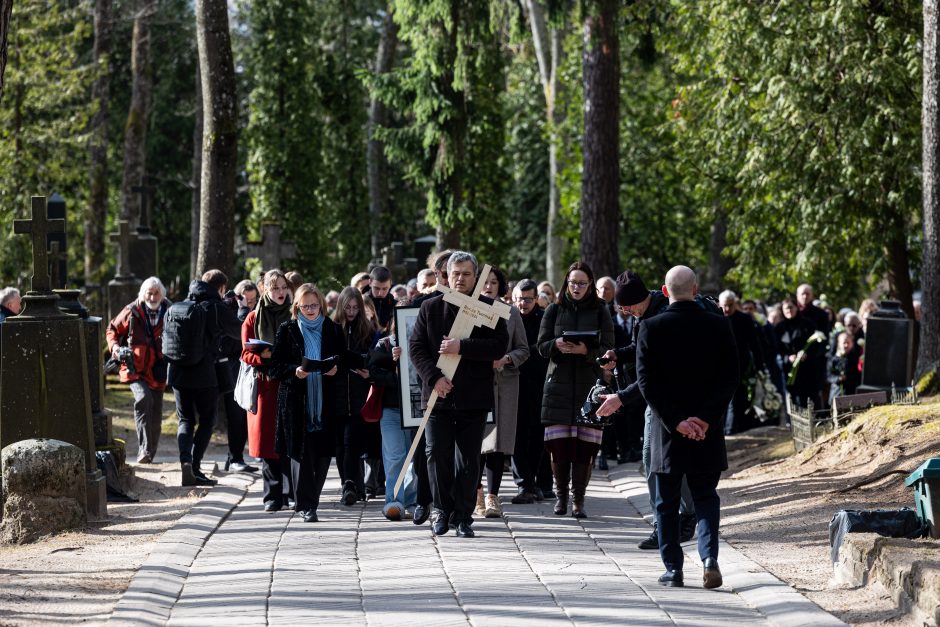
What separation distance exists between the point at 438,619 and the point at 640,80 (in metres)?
34.4

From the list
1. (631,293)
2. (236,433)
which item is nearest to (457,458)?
(631,293)

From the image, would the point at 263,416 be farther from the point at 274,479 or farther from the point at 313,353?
the point at 313,353

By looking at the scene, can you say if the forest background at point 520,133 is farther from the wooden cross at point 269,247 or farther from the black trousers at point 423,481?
the black trousers at point 423,481

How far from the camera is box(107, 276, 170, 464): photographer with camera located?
15.4 m

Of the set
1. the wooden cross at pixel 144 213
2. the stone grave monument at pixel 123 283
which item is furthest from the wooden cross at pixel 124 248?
the wooden cross at pixel 144 213

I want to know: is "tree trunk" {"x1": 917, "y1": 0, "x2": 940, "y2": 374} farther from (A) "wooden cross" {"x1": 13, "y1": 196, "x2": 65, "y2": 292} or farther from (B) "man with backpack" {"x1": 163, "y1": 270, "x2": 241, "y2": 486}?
(A) "wooden cross" {"x1": 13, "y1": 196, "x2": 65, "y2": 292}

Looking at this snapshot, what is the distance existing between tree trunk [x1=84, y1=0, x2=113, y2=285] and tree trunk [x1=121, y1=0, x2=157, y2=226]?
57 centimetres

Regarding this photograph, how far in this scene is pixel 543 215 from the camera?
52438 mm

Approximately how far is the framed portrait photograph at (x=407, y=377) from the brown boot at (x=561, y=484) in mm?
1255

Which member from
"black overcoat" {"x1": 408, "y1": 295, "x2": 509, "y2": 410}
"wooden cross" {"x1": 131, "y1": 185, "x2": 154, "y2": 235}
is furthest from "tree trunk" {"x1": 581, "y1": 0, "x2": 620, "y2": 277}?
"black overcoat" {"x1": 408, "y1": 295, "x2": 509, "y2": 410}

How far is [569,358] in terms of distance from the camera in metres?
12.3

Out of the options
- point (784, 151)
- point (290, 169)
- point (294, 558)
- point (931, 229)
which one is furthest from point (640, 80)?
point (294, 558)

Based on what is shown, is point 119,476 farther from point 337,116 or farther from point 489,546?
point 337,116

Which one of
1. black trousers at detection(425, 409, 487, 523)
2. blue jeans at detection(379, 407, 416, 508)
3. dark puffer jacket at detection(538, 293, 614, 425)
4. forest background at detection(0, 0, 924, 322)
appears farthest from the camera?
forest background at detection(0, 0, 924, 322)
